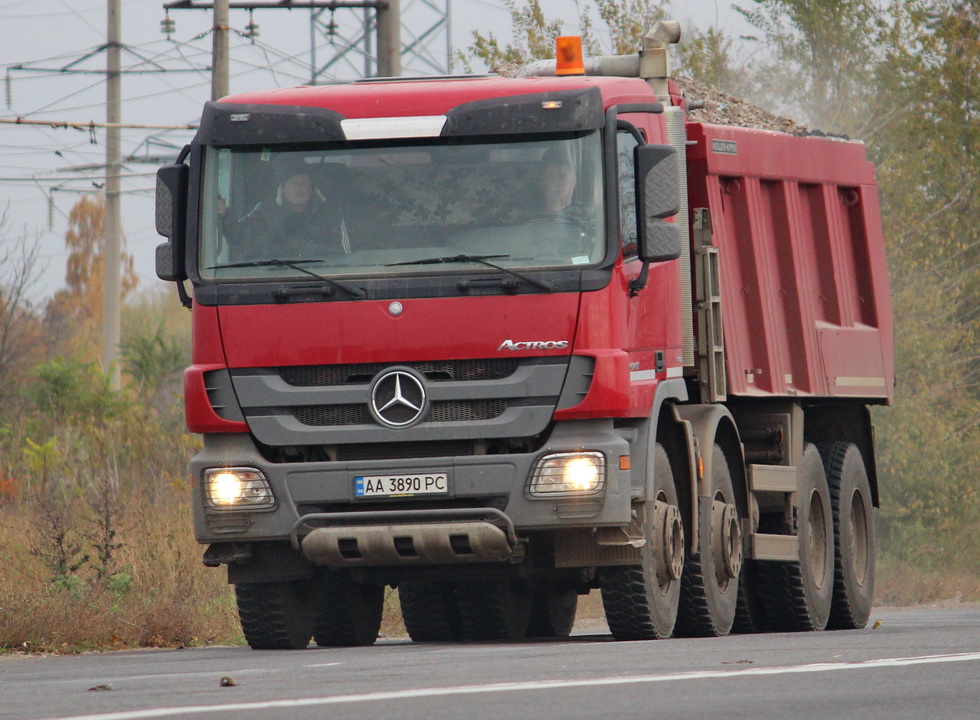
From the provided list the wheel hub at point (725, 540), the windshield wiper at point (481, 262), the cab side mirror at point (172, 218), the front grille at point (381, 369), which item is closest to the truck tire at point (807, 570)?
the wheel hub at point (725, 540)

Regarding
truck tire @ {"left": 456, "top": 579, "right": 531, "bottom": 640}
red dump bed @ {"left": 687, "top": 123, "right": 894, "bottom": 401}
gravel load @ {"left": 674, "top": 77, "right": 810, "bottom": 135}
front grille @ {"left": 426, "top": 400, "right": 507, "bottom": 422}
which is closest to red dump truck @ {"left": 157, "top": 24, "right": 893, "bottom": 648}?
front grille @ {"left": 426, "top": 400, "right": 507, "bottom": 422}

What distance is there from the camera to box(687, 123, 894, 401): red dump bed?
503 inches

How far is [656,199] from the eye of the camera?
34.5 feet

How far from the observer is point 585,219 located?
34.2 ft

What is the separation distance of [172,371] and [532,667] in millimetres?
27880

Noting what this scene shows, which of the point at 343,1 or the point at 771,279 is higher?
the point at 343,1

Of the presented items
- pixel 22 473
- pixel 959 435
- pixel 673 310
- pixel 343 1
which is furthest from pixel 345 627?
pixel 959 435

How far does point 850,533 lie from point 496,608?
3152mm

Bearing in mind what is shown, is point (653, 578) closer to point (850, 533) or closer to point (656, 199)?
point (656, 199)

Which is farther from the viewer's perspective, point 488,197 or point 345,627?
point 345,627

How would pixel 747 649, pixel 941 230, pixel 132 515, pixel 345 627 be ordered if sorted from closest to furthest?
1. pixel 747 649
2. pixel 345 627
3. pixel 132 515
4. pixel 941 230

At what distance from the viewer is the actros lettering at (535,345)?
10.3m

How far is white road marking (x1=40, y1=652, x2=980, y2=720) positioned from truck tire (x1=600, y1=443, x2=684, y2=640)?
256 centimetres

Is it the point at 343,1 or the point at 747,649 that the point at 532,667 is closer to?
the point at 747,649
